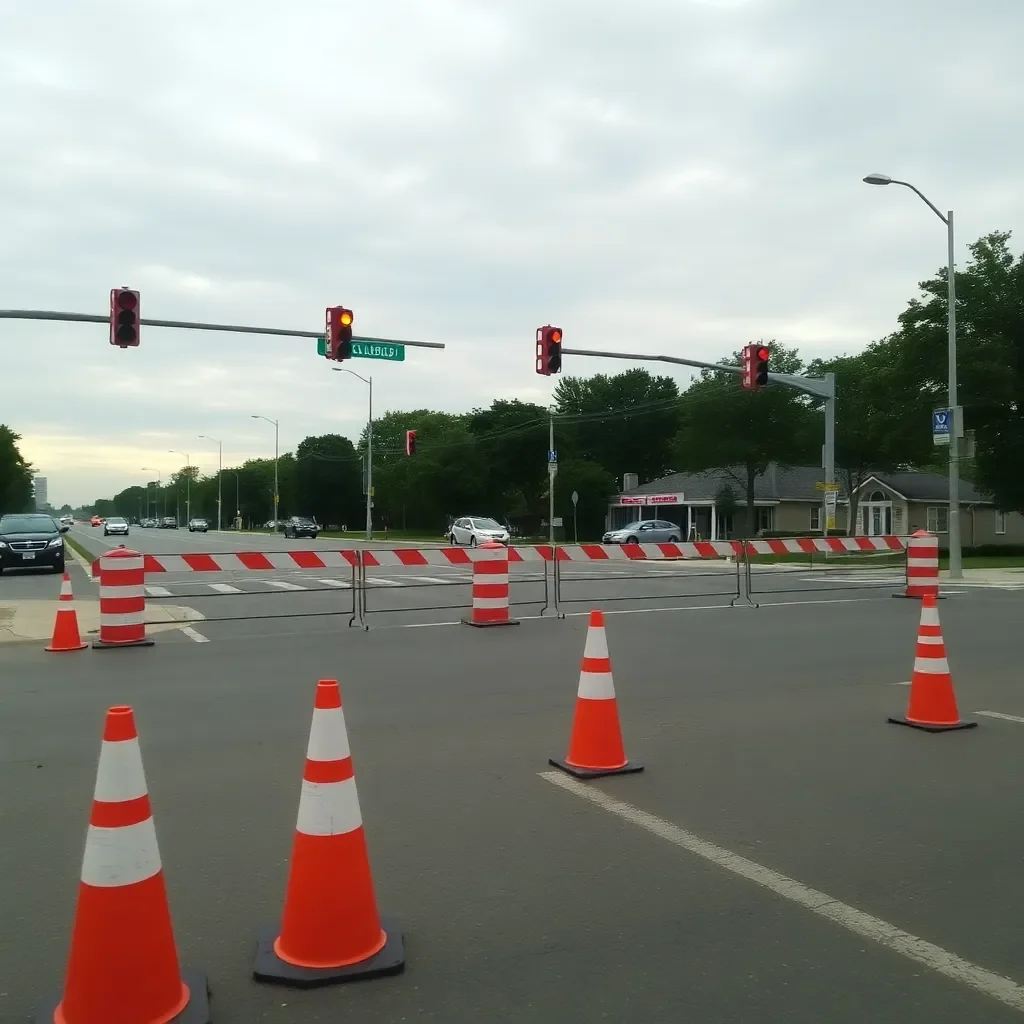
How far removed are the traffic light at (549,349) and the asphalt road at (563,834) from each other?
1629cm

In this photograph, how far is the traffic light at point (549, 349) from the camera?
25.8 m

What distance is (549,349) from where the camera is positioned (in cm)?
2589

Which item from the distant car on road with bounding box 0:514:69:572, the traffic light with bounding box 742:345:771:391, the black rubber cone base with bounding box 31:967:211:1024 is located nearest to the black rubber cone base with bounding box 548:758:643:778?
the black rubber cone base with bounding box 31:967:211:1024

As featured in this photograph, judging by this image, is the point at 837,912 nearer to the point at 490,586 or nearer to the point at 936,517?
the point at 490,586

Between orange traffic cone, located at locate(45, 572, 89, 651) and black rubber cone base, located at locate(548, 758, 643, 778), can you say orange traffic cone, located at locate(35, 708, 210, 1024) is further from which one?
orange traffic cone, located at locate(45, 572, 89, 651)

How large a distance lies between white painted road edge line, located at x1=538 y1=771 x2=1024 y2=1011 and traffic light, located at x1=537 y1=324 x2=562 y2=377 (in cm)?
2085

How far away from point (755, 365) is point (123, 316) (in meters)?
16.6

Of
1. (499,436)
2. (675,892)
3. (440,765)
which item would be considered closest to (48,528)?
(440,765)

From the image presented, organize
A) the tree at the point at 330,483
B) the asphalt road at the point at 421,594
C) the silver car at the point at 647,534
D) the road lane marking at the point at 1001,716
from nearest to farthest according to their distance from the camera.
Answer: the road lane marking at the point at 1001,716
the asphalt road at the point at 421,594
the silver car at the point at 647,534
the tree at the point at 330,483

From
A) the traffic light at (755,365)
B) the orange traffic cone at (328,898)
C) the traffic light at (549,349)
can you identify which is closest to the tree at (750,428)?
the traffic light at (755,365)

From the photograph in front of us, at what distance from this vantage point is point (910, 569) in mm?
18328

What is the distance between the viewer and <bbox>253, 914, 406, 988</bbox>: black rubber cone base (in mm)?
3510

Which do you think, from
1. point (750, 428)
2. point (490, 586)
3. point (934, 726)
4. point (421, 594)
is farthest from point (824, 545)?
point (750, 428)

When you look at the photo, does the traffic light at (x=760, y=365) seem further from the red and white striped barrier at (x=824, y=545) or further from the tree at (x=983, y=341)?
the tree at (x=983, y=341)
